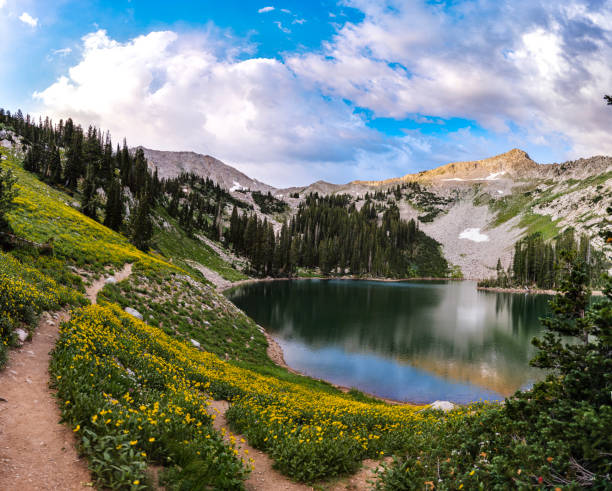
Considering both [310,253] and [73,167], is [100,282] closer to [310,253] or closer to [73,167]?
[73,167]

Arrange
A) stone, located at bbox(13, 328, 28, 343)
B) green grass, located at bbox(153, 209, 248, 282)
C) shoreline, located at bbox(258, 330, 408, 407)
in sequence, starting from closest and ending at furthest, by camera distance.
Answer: stone, located at bbox(13, 328, 28, 343), shoreline, located at bbox(258, 330, 408, 407), green grass, located at bbox(153, 209, 248, 282)

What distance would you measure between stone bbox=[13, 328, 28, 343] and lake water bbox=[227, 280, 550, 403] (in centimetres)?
2586

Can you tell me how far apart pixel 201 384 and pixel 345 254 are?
579ft

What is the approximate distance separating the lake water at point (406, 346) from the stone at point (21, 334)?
25862mm

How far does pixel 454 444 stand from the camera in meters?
8.16

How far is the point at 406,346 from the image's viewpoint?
4325cm

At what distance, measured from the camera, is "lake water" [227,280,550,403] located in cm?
3133

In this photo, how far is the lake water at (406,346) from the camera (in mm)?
31328

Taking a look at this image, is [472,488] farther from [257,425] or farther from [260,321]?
[260,321]

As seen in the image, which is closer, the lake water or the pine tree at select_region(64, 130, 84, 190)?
the lake water

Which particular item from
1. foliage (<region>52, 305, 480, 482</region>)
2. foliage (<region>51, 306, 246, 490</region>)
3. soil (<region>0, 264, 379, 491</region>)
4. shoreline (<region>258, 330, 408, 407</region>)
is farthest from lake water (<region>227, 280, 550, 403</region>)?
foliage (<region>51, 306, 246, 490</region>)

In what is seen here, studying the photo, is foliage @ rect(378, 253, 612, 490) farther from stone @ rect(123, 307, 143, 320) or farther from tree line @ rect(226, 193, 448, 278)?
tree line @ rect(226, 193, 448, 278)

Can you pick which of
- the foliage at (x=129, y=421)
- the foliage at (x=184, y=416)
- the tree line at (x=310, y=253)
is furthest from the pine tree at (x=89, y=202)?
the tree line at (x=310, y=253)

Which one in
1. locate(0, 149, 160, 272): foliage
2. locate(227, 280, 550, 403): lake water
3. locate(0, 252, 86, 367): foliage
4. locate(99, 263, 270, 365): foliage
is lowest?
locate(227, 280, 550, 403): lake water
